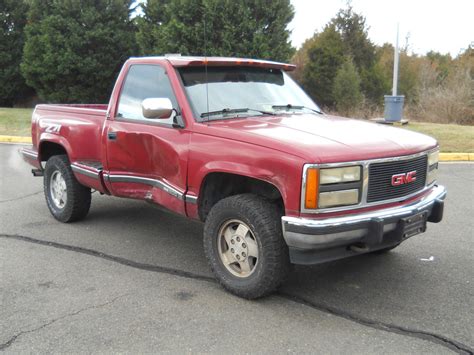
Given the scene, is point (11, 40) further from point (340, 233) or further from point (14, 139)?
point (340, 233)

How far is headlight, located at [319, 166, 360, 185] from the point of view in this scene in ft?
11.0

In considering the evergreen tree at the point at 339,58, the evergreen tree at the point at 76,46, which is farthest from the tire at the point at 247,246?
the evergreen tree at the point at 339,58

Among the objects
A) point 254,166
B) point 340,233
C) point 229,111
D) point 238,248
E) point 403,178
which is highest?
point 229,111

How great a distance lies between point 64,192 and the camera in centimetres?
595

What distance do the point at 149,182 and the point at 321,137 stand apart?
1.78 m

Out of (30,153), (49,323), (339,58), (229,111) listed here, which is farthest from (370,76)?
(49,323)

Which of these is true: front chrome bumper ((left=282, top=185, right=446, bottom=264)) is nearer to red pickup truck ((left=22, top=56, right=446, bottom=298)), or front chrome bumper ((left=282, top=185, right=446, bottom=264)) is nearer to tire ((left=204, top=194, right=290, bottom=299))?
red pickup truck ((left=22, top=56, right=446, bottom=298))

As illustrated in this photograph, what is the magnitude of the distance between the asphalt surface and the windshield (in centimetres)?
144

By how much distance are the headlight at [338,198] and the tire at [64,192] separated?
3383mm

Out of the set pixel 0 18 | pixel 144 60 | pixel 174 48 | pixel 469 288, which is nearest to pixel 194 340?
pixel 469 288

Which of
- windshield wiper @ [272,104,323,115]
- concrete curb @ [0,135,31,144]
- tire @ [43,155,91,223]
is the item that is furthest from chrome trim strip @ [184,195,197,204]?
concrete curb @ [0,135,31,144]

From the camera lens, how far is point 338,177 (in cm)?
338

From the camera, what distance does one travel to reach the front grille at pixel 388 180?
3549 mm

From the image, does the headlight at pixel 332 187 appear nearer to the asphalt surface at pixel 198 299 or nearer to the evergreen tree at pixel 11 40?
the asphalt surface at pixel 198 299
